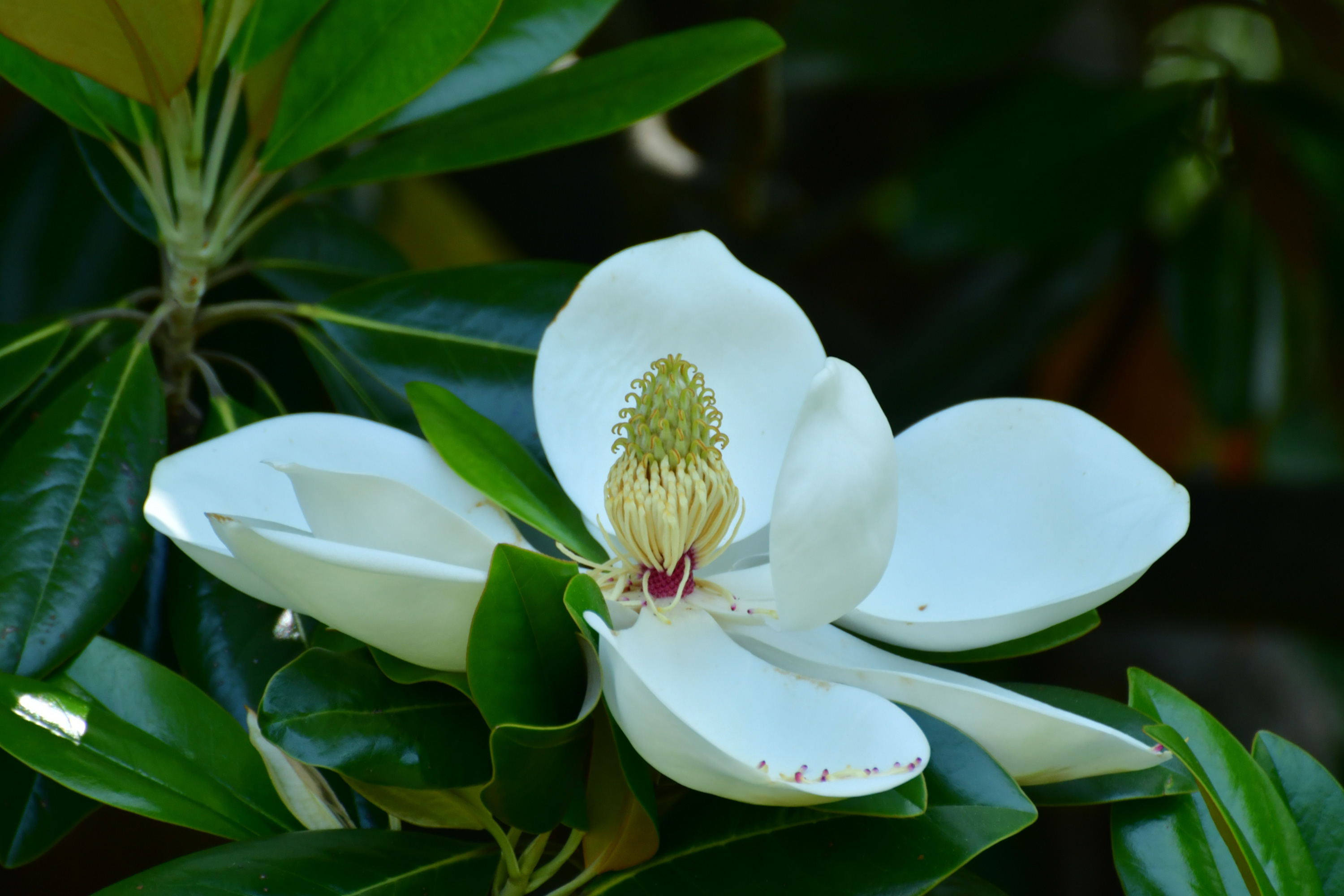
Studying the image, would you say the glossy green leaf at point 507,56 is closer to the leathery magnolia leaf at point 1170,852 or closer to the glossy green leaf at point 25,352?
the glossy green leaf at point 25,352

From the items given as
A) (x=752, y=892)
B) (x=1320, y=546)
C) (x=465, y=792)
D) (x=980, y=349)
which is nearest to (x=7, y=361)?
(x=465, y=792)

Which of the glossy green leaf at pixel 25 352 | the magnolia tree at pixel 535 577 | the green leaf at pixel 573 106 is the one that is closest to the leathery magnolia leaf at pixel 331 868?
the magnolia tree at pixel 535 577

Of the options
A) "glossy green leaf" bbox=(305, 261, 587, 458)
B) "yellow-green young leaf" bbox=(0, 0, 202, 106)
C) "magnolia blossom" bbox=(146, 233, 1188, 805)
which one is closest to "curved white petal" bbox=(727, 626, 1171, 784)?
"magnolia blossom" bbox=(146, 233, 1188, 805)

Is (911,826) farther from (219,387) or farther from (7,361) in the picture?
(7,361)

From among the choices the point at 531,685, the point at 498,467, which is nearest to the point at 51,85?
the point at 498,467

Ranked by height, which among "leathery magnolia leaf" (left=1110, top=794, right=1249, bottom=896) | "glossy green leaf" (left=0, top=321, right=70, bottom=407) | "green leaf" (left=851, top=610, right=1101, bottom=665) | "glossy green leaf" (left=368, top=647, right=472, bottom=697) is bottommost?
"leathery magnolia leaf" (left=1110, top=794, right=1249, bottom=896)

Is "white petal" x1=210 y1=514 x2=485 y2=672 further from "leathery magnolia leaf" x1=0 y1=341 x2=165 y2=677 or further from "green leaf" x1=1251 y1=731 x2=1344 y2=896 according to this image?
"green leaf" x1=1251 y1=731 x2=1344 y2=896

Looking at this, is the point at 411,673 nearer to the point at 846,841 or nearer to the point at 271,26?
the point at 846,841
